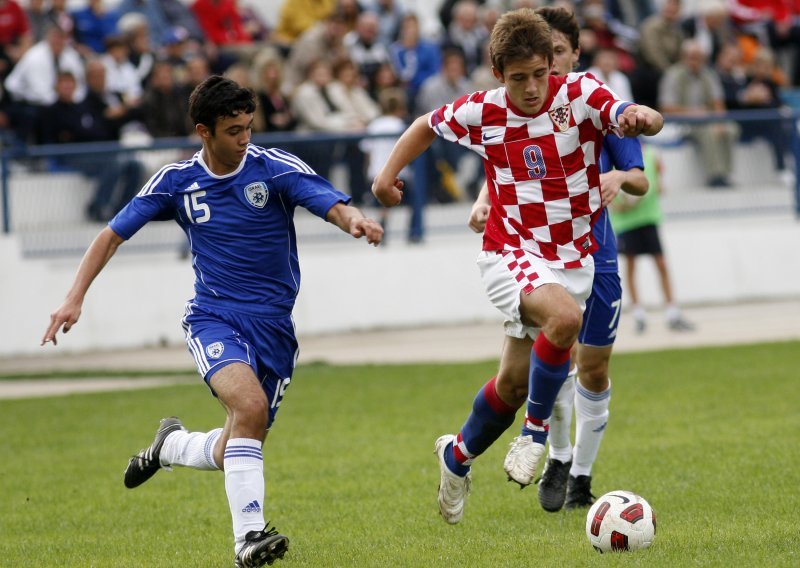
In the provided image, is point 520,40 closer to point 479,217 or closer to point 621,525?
point 479,217

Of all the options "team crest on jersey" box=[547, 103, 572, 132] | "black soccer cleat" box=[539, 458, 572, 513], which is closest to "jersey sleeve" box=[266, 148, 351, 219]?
"team crest on jersey" box=[547, 103, 572, 132]

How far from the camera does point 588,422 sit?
7.20 meters

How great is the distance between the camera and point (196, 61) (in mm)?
16328

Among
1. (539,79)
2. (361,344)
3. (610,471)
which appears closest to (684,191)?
(361,344)

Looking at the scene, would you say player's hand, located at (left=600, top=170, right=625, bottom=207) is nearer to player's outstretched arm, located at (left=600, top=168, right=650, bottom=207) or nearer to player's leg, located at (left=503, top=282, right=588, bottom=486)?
player's outstretched arm, located at (left=600, top=168, right=650, bottom=207)

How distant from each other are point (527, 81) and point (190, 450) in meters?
2.40

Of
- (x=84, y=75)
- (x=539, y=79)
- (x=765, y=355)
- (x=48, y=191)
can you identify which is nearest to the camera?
(x=539, y=79)

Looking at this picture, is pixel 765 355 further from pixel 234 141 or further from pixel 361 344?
pixel 234 141

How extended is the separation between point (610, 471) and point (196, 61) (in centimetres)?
963

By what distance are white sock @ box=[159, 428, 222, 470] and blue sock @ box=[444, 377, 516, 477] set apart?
3.72 feet

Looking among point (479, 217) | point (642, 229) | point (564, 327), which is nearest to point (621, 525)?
point (564, 327)

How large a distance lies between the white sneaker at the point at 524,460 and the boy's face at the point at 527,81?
151cm

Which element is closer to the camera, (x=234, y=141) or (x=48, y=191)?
(x=234, y=141)

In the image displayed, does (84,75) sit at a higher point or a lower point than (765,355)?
higher
